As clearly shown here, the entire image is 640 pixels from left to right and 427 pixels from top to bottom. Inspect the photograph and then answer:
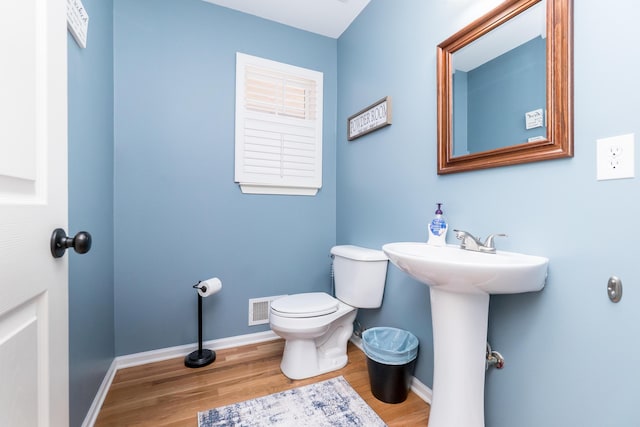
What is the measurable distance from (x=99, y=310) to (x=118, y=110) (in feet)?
3.77

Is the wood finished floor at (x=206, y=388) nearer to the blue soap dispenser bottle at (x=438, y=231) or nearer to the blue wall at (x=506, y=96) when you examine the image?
the blue soap dispenser bottle at (x=438, y=231)

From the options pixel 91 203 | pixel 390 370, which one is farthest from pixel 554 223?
pixel 91 203

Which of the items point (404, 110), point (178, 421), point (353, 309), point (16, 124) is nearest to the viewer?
point (16, 124)

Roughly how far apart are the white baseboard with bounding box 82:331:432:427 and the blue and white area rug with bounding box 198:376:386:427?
0.31m

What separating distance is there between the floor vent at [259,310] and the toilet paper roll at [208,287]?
1.12ft

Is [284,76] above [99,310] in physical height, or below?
above

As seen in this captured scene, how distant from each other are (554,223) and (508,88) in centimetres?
57

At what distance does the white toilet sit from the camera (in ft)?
5.18

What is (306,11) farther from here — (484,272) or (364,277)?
(484,272)

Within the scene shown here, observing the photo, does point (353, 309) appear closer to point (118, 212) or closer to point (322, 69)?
point (118, 212)

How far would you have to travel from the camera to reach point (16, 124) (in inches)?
17.9

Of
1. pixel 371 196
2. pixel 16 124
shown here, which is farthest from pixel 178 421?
pixel 371 196

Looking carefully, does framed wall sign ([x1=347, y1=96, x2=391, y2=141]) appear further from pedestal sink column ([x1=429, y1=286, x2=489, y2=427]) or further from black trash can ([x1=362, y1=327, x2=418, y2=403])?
black trash can ([x1=362, y1=327, x2=418, y2=403])

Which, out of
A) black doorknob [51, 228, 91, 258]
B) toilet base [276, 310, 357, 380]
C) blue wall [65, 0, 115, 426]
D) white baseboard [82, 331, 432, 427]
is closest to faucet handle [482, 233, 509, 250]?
white baseboard [82, 331, 432, 427]
